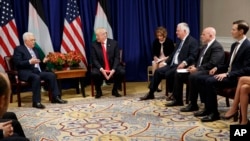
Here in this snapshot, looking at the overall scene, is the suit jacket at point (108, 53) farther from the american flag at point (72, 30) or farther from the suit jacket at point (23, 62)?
the suit jacket at point (23, 62)

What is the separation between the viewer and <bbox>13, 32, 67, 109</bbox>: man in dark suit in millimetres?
5977

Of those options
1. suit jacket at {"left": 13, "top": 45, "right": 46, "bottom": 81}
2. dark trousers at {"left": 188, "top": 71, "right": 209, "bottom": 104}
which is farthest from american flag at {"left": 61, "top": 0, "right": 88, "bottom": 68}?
dark trousers at {"left": 188, "top": 71, "right": 209, "bottom": 104}

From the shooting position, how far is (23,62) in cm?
610

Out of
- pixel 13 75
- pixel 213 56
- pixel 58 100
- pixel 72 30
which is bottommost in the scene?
pixel 58 100

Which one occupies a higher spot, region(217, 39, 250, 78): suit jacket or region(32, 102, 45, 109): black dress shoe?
region(217, 39, 250, 78): suit jacket

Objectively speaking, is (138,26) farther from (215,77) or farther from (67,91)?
(215,77)

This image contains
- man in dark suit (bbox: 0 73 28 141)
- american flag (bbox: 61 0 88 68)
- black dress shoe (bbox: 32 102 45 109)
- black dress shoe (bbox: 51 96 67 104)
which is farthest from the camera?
american flag (bbox: 61 0 88 68)

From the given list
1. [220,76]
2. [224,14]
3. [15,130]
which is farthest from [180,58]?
[15,130]

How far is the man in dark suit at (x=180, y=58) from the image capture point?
5.94 meters

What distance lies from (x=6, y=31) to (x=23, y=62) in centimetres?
98

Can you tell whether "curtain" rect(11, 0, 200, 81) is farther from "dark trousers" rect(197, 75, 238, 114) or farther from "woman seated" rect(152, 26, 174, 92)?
"dark trousers" rect(197, 75, 238, 114)

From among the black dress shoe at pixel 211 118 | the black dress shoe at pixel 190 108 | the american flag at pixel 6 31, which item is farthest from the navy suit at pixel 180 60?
the american flag at pixel 6 31

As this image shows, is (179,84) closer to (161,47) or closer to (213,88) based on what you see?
(213,88)

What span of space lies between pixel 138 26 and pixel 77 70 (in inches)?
78.3
